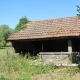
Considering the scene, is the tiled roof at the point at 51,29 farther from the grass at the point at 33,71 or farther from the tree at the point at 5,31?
the tree at the point at 5,31

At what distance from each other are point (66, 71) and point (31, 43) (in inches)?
414

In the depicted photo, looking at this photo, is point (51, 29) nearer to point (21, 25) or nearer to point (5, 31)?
point (21, 25)

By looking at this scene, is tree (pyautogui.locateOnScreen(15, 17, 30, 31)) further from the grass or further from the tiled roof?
the grass

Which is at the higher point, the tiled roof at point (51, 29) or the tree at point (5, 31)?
the tree at point (5, 31)

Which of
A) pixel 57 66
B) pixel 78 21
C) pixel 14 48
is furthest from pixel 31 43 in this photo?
pixel 57 66

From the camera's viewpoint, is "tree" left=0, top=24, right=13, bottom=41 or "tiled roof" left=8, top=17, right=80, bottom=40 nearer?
"tiled roof" left=8, top=17, right=80, bottom=40

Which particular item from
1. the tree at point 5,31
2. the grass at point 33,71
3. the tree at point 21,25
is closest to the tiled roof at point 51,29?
the tree at point 21,25

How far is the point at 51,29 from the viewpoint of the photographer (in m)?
20.1

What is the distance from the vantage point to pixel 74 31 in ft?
60.1

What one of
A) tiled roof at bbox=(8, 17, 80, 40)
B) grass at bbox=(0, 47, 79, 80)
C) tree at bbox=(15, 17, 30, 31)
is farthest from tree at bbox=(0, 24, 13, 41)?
grass at bbox=(0, 47, 79, 80)

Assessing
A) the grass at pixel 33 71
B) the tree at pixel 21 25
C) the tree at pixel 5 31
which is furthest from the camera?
the tree at pixel 5 31

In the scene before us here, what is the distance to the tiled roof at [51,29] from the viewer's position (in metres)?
18.5

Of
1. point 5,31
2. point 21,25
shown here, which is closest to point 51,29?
point 21,25

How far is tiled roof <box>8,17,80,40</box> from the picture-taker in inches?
730
